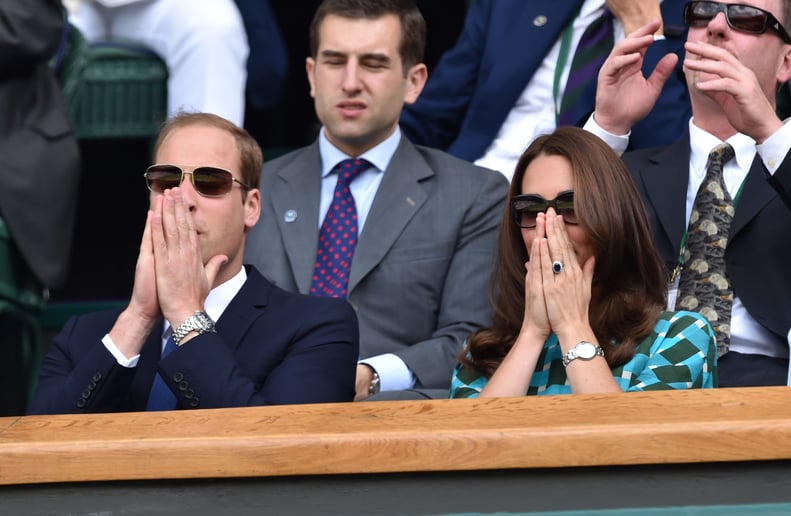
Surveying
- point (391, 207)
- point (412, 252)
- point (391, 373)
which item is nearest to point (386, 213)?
point (391, 207)

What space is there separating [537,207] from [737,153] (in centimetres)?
69

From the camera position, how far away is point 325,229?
354cm

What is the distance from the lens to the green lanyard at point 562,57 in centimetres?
390

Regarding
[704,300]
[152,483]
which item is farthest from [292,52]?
[152,483]

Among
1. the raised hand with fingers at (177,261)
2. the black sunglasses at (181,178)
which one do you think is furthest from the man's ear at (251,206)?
the raised hand with fingers at (177,261)

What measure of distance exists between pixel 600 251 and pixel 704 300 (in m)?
0.46

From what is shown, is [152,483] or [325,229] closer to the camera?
[152,483]

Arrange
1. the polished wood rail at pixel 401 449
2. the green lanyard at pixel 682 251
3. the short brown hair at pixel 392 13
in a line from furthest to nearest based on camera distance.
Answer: the short brown hair at pixel 392 13 → the green lanyard at pixel 682 251 → the polished wood rail at pixel 401 449

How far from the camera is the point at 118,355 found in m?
2.61

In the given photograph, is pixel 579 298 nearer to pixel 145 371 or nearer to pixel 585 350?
pixel 585 350

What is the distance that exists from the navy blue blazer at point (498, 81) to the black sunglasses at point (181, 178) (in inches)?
49.9

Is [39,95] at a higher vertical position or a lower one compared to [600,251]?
lower

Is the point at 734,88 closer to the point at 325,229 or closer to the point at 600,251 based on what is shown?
the point at 600,251

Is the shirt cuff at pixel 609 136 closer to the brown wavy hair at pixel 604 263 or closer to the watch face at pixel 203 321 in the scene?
the brown wavy hair at pixel 604 263
